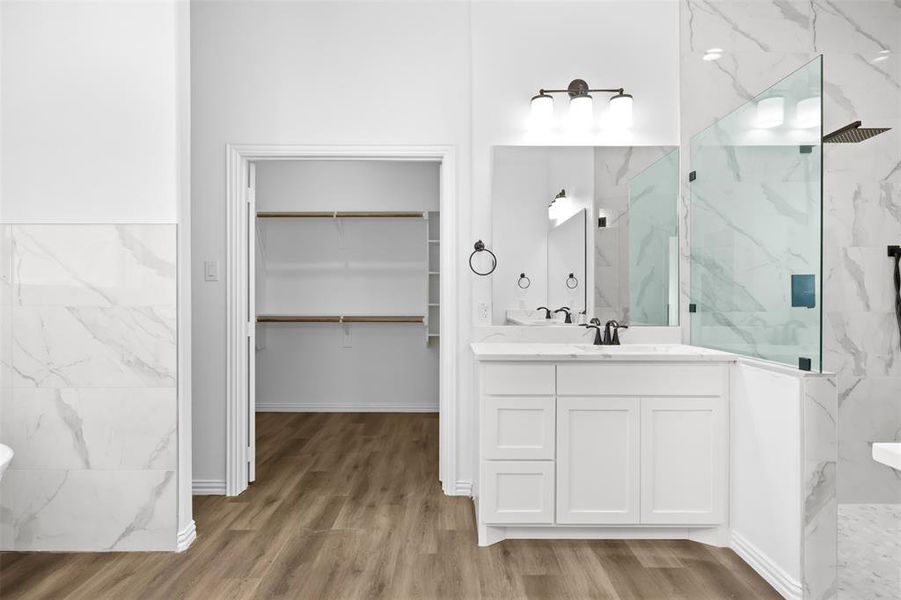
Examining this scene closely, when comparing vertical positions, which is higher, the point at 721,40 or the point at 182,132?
the point at 721,40

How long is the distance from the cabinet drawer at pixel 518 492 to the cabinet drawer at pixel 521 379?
33 cm

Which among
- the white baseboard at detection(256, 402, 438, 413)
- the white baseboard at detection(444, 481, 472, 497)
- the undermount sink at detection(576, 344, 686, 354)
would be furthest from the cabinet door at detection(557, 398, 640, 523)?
the white baseboard at detection(256, 402, 438, 413)

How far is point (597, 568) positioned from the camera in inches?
91.3

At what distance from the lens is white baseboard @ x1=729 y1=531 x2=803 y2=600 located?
2059 mm

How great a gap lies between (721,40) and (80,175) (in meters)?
3.29

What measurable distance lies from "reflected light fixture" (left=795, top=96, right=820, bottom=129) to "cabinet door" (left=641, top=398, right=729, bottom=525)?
122 cm

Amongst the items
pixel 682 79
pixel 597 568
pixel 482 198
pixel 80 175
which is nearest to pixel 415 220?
pixel 482 198

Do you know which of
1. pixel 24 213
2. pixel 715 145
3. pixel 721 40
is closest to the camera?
pixel 24 213

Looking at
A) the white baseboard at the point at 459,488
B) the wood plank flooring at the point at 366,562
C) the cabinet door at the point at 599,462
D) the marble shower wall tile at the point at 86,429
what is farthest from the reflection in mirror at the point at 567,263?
the marble shower wall tile at the point at 86,429

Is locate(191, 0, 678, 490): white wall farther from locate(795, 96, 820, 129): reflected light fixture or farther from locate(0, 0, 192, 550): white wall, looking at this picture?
locate(795, 96, 820, 129): reflected light fixture

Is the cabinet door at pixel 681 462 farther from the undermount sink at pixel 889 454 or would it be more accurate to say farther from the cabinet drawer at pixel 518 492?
the undermount sink at pixel 889 454

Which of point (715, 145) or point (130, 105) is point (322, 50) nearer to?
point (130, 105)

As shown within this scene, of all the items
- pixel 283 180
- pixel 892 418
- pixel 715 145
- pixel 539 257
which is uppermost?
pixel 283 180

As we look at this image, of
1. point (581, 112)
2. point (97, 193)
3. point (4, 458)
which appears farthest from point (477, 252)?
point (4, 458)
